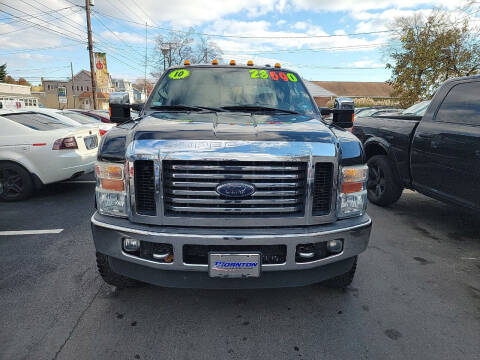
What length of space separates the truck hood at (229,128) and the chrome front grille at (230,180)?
0.20m

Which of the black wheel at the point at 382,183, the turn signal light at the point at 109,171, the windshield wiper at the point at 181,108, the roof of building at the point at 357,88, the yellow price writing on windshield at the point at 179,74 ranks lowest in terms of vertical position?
the black wheel at the point at 382,183

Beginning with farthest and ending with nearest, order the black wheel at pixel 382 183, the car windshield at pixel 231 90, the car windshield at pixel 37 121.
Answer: the car windshield at pixel 37 121 < the black wheel at pixel 382 183 < the car windshield at pixel 231 90

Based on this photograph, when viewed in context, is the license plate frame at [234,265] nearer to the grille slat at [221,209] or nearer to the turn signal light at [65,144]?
the grille slat at [221,209]

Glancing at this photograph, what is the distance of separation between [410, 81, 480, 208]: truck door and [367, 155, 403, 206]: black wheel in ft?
2.14

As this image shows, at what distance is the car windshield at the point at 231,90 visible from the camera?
3295mm

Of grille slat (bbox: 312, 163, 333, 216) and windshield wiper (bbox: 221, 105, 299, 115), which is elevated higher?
windshield wiper (bbox: 221, 105, 299, 115)

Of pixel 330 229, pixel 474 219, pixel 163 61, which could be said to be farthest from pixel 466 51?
pixel 163 61

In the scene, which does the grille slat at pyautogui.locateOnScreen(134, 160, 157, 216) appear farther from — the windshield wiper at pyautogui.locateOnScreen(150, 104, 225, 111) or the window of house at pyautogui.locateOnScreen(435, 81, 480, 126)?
the window of house at pyautogui.locateOnScreen(435, 81, 480, 126)

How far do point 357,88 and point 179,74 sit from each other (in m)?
64.6

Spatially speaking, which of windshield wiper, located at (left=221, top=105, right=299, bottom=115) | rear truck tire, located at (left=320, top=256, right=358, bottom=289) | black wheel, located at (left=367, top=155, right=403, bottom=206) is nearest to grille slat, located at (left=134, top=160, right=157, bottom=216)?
windshield wiper, located at (left=221, top=105, right=299, bottom=115)

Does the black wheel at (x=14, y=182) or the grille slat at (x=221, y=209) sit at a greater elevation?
the grille slat at (x=221, y=209)

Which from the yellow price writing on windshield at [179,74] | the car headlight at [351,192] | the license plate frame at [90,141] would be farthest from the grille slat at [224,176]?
the license plate frame at [90,141]

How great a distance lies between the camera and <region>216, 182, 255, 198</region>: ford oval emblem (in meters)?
2.09

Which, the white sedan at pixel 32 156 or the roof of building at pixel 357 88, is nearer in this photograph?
the white sedan at pixel 32 156
